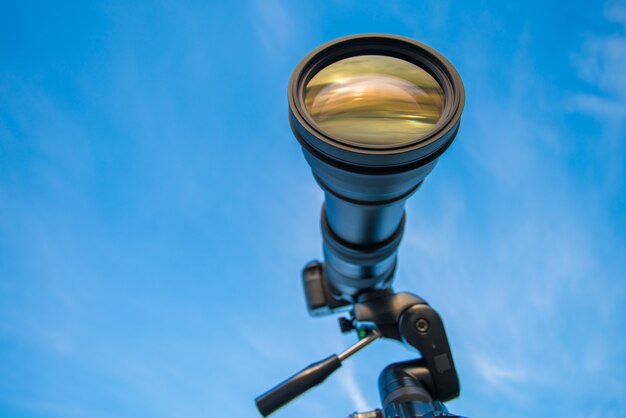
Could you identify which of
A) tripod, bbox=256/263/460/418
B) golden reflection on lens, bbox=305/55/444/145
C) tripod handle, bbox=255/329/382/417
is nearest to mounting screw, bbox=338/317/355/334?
tripod, bbox=256/263/460/418

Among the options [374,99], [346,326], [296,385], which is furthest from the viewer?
[346,326]

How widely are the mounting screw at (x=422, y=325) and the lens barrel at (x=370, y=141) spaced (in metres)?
0.23

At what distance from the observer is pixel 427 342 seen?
130 centimetres

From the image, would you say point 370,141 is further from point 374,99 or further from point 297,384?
point 297,384

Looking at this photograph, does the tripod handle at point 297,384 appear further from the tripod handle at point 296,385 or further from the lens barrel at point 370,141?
the lens barrel at point 370,141

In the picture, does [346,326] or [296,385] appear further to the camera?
[346,326]

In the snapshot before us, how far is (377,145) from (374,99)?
0.75ft

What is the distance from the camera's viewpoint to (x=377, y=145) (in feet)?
2.66

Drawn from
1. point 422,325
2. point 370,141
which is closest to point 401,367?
point 422,325

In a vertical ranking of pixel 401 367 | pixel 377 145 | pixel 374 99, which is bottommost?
pixel 401 367

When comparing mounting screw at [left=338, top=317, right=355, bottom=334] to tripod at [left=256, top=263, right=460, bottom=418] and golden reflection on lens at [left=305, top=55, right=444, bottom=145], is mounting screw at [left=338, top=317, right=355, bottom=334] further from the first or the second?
golden reflection on lens at [left=305, top=55, right=444, bottom=145]

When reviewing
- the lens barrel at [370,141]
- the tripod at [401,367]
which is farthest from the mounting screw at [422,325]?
the lens barrel at [370,141]

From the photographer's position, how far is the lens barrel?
2.68 feet

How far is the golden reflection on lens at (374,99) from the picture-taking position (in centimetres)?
93
